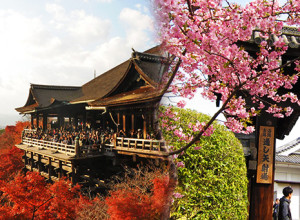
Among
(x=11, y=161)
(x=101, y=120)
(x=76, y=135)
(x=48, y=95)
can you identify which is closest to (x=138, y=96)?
(x=101, y=120)

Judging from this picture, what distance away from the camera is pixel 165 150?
1351 millimetres

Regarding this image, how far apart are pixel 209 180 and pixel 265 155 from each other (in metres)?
2.50

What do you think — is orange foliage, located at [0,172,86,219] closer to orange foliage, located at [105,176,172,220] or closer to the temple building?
the temple building

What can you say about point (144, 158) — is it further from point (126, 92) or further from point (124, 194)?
point (124, 194)

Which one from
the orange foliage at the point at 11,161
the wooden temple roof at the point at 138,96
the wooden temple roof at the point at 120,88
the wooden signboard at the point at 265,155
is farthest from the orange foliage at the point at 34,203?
the wooden signboard at the point at 265,155

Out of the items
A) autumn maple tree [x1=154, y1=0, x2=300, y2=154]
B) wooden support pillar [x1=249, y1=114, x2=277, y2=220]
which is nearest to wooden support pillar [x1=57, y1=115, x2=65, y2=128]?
autumn maple tree [x1=154, y1=0, x2=300, y2=154]

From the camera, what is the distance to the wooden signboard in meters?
4.46

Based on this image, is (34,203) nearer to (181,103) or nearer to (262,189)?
(262,189)

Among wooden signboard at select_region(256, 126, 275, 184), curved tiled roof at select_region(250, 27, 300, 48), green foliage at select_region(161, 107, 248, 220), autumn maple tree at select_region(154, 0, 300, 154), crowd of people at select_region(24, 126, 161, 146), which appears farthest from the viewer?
wooden signboard at select_region(256, 126, 275, 184)

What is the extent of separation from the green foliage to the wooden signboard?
1.39m

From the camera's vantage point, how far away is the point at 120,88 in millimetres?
1719

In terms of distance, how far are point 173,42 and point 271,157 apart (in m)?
4.15

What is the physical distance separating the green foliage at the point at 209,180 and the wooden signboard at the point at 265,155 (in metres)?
1.39

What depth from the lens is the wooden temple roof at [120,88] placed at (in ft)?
4.25
